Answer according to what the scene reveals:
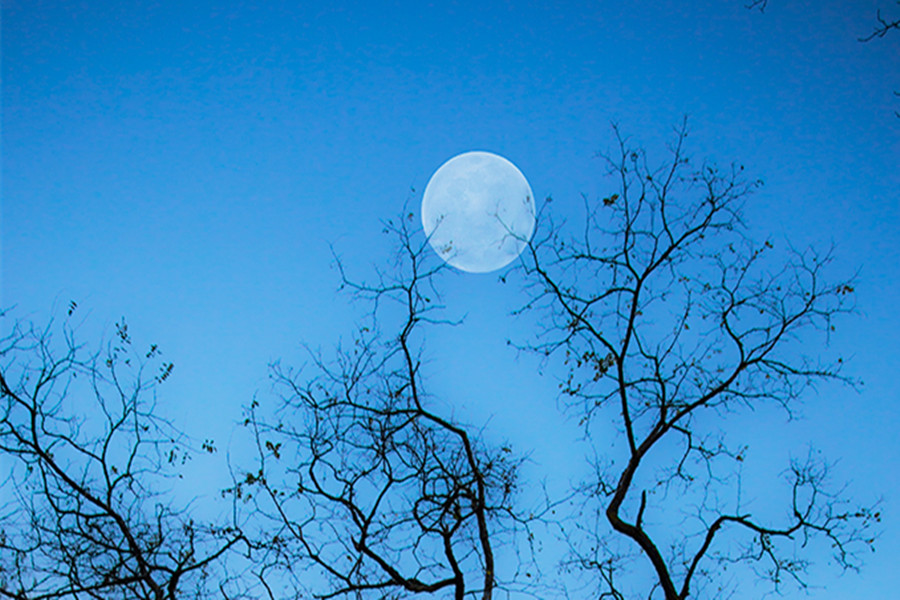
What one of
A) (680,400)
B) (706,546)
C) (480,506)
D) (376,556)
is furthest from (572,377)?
(376,556)

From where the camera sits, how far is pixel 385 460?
10875mm

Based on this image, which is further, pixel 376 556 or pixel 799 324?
pixel 799 324

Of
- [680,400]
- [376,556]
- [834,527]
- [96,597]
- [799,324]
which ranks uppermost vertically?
[799,324]

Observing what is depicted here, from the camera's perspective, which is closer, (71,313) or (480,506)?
(71,313)

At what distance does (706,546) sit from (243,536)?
771 cm

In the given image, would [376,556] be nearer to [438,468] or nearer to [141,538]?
[438,468]

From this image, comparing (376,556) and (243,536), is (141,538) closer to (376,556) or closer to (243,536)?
(243,536)

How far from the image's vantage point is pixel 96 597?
10148 mm

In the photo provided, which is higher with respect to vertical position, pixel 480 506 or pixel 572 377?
pixel 572 377

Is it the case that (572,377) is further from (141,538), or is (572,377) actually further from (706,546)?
(141,538)

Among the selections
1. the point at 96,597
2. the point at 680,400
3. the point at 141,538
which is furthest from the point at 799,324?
the point at 96,597

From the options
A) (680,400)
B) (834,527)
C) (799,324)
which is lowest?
(834,527)

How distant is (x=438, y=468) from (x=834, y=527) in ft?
22.2

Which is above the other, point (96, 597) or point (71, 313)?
point (71, 313)
